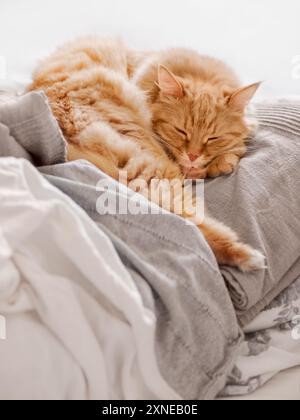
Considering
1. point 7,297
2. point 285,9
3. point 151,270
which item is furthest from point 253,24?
point 7,297

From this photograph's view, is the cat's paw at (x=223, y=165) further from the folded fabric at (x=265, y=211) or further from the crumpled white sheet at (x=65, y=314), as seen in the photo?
the crumpled white sheet at (x=65, y=314)

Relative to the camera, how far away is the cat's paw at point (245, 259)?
1.11 meters

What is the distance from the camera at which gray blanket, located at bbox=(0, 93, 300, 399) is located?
941 mm

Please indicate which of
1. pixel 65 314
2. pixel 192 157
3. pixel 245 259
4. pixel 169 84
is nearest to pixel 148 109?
pixel 169 84

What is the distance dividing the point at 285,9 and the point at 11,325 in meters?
2.14

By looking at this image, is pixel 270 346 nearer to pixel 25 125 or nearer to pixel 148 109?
pixel 25 125

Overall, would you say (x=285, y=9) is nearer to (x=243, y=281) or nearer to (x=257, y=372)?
(x=243, y=281)

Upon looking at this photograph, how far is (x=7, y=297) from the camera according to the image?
85 cm

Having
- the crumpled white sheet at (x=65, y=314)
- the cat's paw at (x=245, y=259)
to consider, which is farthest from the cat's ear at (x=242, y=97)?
the crumpled white sheet at (x=65, y=314)

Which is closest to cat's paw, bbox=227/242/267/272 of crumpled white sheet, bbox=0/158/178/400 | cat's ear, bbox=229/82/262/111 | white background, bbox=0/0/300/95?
crumpled white sheet, bbox=0/158/178/400

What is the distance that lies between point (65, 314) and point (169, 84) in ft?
3.14

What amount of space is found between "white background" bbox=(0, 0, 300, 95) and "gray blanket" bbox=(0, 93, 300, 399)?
3.87 ft

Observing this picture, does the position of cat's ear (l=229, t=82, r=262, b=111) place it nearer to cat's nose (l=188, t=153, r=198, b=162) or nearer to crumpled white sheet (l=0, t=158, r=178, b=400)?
cat's nose (l=188, t=153, r=198, b=162)

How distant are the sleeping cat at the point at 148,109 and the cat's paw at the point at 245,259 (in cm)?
6
